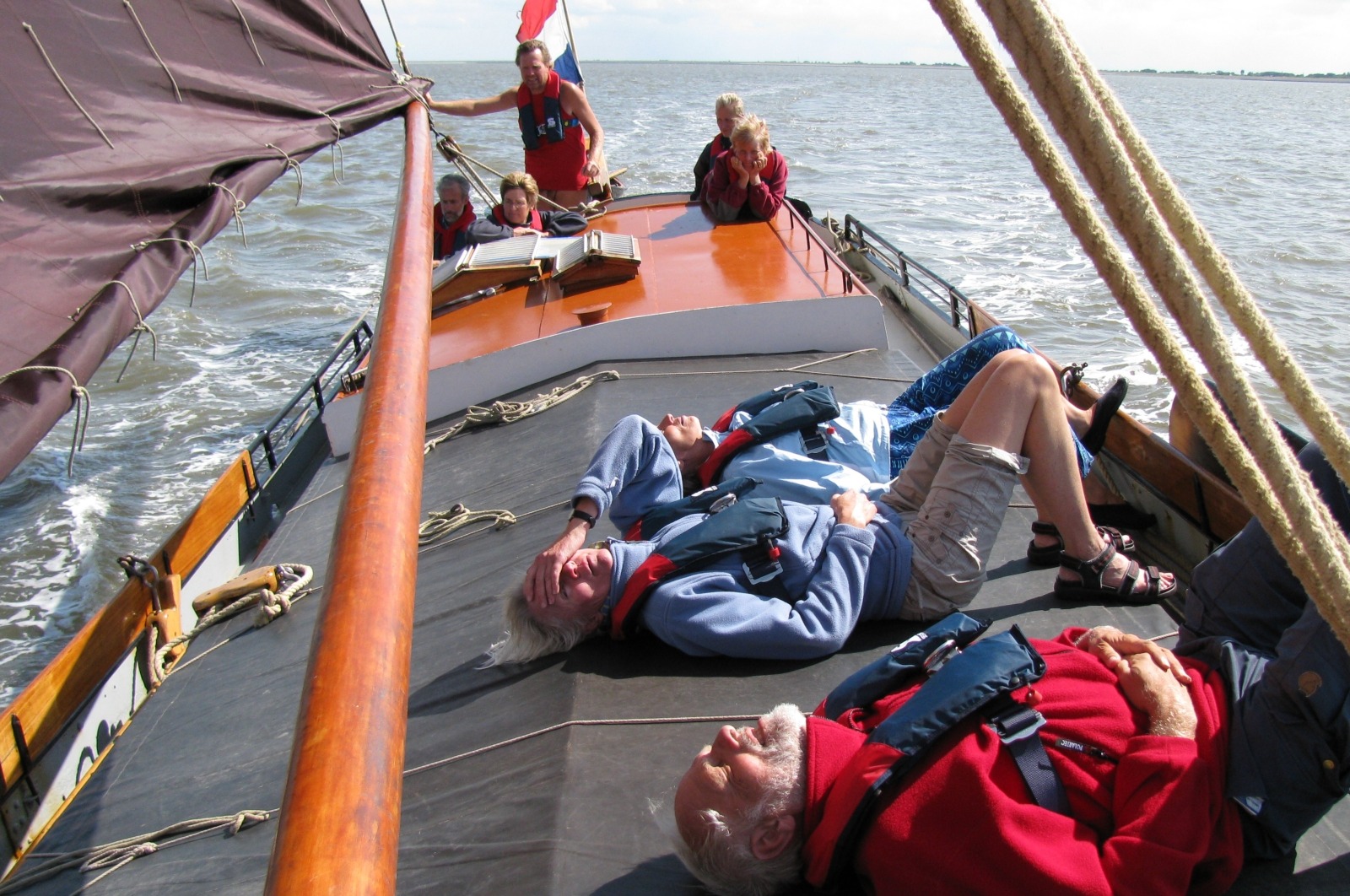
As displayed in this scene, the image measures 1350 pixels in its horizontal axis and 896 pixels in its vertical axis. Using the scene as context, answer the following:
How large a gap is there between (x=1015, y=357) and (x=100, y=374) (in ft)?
35.8

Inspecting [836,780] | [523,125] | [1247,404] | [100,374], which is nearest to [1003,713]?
[836,780]

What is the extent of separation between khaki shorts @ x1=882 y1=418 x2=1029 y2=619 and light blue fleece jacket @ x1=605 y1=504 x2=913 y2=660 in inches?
1.9

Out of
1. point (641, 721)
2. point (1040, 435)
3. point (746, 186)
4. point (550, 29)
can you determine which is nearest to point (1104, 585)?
point (1040, 435)

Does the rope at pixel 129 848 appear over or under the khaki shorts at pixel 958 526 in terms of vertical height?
under

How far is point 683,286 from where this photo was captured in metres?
5.43

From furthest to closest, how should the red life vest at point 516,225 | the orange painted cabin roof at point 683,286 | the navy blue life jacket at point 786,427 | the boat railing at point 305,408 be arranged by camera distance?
the red life vest at point 516,225 < the orange painted cabin roof at point 683,286 < the boat railing at point 305,408 < the navy blue life jacket at point 786,427

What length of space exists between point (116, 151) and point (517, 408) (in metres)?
2.57

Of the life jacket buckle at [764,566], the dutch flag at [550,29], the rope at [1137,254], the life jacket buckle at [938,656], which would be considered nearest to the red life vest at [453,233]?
the dutch flag at [550,29]

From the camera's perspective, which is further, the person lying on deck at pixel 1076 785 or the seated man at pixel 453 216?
the seated man at pixel 453 216

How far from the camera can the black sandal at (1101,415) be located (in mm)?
2945

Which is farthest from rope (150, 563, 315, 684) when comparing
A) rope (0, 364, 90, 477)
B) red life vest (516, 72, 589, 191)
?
red life vest (516, 72, 589, 191)

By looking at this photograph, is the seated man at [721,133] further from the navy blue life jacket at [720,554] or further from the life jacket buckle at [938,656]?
the life jacket buckle at [938,656]

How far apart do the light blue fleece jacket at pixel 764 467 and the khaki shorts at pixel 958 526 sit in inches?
12.9

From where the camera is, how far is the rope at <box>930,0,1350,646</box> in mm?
906
